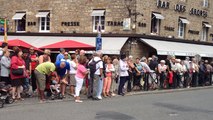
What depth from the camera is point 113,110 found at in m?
11.4

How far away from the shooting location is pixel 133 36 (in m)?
25.4

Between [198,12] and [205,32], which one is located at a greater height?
[198,12]

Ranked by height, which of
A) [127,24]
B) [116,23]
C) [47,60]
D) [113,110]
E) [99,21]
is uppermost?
[99,21]

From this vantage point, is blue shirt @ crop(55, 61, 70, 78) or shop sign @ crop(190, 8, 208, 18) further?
shop sign @ crop(190, 8, 208, 18)

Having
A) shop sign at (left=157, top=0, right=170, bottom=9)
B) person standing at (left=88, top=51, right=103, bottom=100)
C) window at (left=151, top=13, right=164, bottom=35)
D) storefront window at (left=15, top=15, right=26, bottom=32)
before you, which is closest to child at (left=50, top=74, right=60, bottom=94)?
person standing at (left=88, top=51, right=103, bottom=100)

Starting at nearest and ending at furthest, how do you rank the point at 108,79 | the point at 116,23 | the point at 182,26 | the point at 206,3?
the point at 108,79
the point at 116,23
the point at 182,26
the point at 206,3

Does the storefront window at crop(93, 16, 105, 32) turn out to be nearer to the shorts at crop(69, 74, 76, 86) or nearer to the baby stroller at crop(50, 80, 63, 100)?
the shorts at crop(69, 74, 76, 86)

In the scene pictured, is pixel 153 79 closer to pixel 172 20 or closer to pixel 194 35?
pixel 172 20

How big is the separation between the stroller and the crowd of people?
0.41 meters

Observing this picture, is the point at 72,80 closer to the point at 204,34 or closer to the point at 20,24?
the point at 20,24

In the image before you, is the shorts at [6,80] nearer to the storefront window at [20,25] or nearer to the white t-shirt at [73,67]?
the white t-shirt at [73,67]

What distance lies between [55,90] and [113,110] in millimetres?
2846

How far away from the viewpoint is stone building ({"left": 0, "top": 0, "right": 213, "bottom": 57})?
25.7m

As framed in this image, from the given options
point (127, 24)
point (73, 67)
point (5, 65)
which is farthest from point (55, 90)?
point (127, 24)
